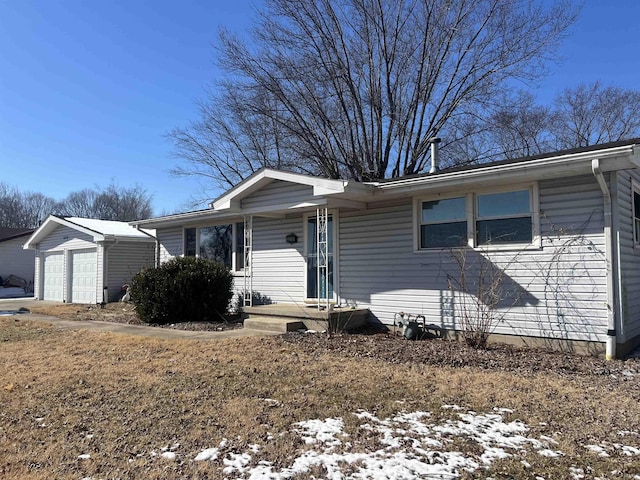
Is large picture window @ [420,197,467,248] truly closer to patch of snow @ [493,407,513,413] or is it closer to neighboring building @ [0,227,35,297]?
patch of snow @ [493,407,513,413]

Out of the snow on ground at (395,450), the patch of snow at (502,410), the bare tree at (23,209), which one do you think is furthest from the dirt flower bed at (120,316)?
the bare tree at (23,209)

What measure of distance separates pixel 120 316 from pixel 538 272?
10568mm

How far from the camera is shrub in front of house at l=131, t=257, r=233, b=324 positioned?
11.1 metres

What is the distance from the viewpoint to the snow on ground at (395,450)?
10.8 ft

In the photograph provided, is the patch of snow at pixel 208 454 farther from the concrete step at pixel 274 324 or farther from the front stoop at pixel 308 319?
the concrete step at pixel 274 324

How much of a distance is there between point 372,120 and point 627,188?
11730 mm

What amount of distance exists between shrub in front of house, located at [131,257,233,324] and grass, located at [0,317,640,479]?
3.69 m

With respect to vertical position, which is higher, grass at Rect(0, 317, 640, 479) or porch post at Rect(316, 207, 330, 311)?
porch post at Rect(316, 207, 330, 311)

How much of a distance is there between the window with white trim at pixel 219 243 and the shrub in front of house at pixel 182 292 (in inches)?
49.2

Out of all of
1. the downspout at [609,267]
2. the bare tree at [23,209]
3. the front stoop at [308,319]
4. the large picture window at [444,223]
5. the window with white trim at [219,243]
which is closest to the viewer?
the downspout at [609,267]

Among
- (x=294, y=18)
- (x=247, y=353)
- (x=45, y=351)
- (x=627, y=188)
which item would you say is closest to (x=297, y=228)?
(x=247, y=353)

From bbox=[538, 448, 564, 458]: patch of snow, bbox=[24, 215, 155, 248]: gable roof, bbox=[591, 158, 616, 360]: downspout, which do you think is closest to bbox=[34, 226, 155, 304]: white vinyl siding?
bbox=[24, 215, 155, 248]: gable roof

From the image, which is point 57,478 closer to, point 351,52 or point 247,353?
point 247,353

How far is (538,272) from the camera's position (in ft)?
24.9
